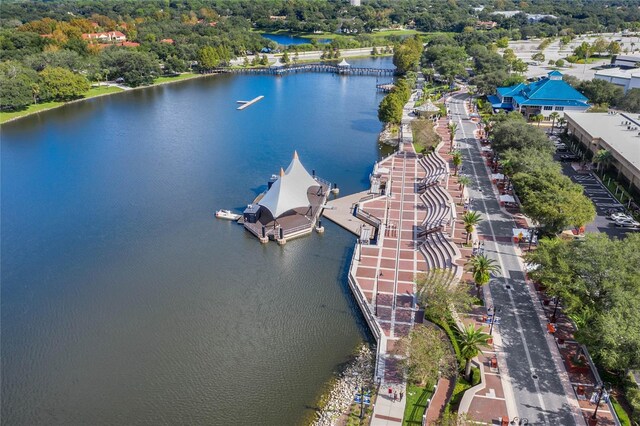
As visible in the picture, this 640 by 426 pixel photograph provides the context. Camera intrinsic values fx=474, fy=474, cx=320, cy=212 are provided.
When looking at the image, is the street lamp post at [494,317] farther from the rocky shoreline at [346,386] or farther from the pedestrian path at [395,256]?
the rocky shoreline at [346,386]

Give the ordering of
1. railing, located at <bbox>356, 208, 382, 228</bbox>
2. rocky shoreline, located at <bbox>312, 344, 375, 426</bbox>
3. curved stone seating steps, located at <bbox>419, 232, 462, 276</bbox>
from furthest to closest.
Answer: railing, located at <bbox>356, 208, 382, 228</bbox> → curved stone seating steps, located at <bbox>419, 232, 462, 276</bbox> → rocky shoreline, located at <bbox>312, 344, 375, 426</bbox>

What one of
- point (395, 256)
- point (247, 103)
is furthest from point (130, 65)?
point (395, 256)

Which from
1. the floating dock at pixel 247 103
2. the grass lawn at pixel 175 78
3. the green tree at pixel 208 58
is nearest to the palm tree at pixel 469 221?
the floating dock at pixel 247 103

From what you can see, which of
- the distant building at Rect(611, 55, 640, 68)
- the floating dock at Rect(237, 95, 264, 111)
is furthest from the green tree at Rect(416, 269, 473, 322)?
the distant building at Rect(611, 55, 640, 68)

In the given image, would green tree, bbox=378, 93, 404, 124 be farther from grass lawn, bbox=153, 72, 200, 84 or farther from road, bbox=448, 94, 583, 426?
grass lawn, bbox=153, 72, 200, 84

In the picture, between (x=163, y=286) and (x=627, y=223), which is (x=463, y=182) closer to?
(x=627, y=223)
